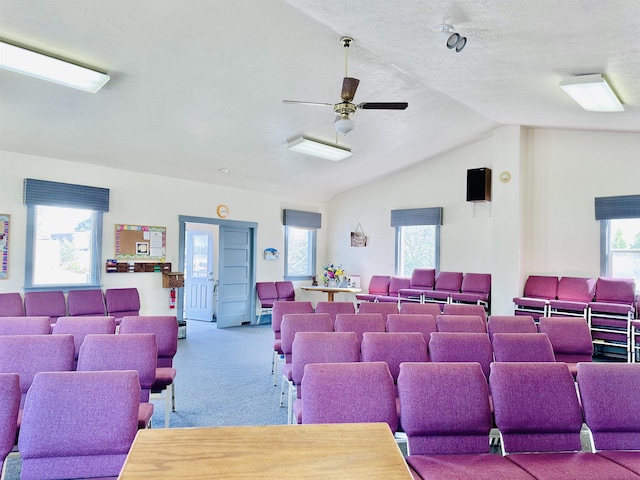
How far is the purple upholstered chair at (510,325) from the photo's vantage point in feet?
12.9

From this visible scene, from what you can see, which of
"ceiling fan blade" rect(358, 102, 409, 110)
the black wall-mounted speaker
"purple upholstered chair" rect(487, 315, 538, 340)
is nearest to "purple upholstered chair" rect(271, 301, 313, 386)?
"purple upholstered chair" rect(487, 315, 538, 340)

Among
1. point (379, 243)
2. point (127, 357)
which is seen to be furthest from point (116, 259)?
point (379, 243)

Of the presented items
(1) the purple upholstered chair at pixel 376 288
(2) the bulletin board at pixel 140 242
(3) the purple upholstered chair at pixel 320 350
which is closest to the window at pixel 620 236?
(1) the purple upholstered chair at pixel 376 288

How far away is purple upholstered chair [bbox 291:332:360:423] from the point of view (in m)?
2.89

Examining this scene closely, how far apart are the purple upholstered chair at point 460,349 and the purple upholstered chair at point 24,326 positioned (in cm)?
314

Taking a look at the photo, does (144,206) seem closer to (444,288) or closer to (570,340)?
(444,288)

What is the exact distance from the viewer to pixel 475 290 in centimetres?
718

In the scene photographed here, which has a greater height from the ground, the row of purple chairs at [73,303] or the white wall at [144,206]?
the white wall at [144,206]

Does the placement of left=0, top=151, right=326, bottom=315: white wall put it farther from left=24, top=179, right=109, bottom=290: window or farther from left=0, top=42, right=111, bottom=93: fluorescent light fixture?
left=0, top=42, right=111, bottom=93: fluorescent light fixture

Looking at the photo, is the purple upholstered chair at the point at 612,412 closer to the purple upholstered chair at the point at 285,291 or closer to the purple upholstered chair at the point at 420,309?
the purple upholstered chair at the point at 420,309

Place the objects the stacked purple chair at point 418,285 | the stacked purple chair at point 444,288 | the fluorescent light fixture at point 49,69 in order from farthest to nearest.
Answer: the stacked purple chair at point 418,285 → the stacked purple chair at point 444,288 → the fluorescent light fixture at point 49,69

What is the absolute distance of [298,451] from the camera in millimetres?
1225

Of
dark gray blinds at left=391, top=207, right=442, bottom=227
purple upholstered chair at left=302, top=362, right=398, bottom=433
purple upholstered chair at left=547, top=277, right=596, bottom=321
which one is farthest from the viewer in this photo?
dark gray blinds at left=391, top=207, right=442, bottom=227

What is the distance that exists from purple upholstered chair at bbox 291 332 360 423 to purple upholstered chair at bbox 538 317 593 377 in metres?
2.04
